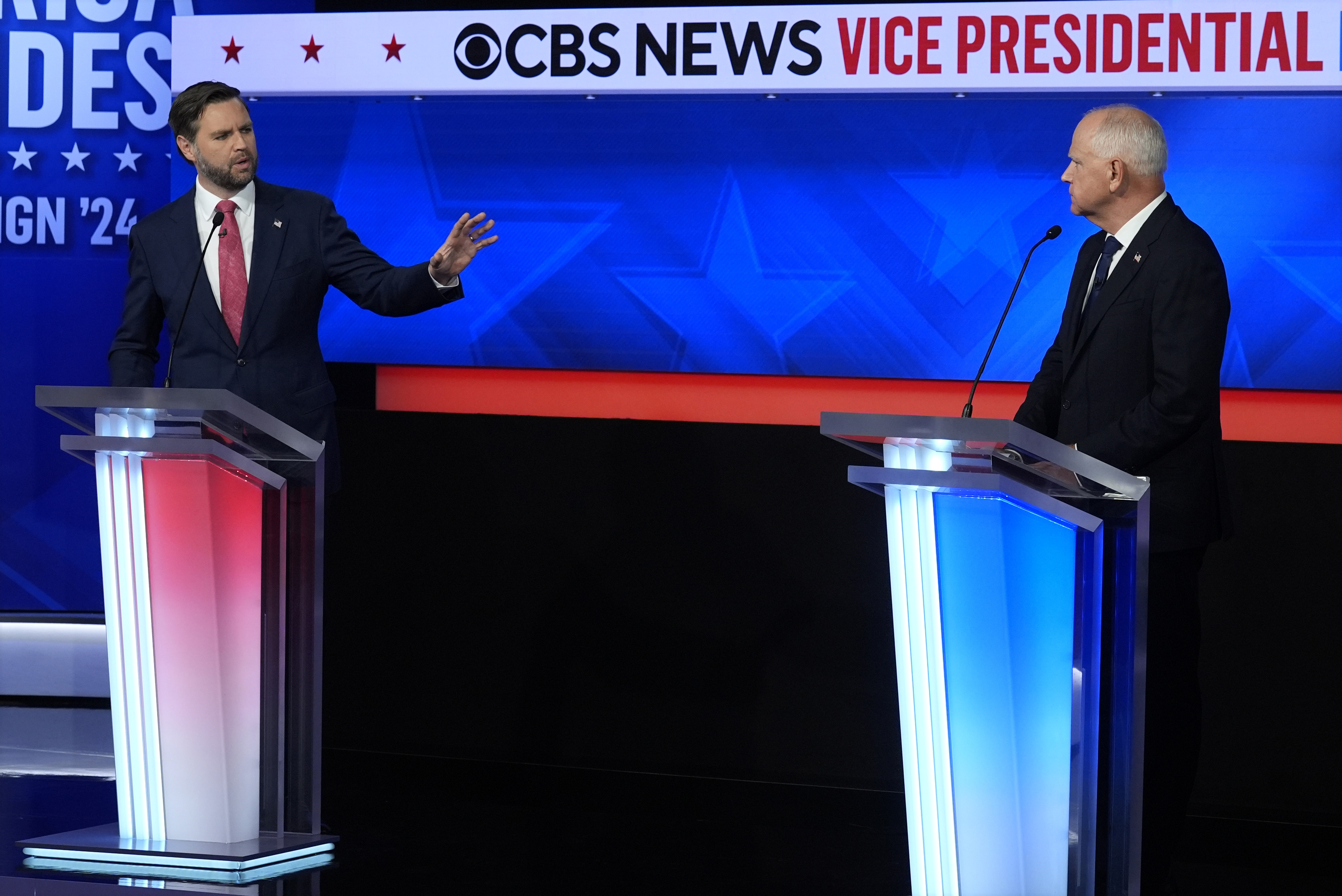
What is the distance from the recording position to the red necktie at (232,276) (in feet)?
10.5

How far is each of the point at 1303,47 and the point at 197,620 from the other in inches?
114

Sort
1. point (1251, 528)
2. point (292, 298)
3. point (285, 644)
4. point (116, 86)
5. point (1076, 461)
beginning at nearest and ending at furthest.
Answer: point (1076, 461)
point (285, 644)
point (292, 298)
point (1251, 528)
point (116, 86)

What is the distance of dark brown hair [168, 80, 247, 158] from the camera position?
3223 millimetres

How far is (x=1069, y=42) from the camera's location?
3.92 metres

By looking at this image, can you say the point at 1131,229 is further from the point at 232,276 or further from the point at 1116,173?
the point at 232,276

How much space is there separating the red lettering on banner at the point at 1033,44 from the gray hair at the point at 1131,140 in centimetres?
122

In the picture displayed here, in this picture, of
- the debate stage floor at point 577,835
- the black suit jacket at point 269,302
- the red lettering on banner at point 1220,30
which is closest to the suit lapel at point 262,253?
the black suit jacket at point 269,302

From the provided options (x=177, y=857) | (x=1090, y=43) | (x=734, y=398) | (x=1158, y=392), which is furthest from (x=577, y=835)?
(x=1090, y=43)

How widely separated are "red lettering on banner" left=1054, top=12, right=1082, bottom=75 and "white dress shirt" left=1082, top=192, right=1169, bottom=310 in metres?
1.22

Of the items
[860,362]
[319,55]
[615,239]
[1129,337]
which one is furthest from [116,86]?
[1129,337]

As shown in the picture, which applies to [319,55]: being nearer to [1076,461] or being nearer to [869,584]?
[869,584]

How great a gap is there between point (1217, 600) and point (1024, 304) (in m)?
0.90

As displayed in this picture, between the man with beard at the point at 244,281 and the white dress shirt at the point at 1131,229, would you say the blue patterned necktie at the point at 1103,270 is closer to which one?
the white dress shirt at the point at 1131,229

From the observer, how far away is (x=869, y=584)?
155 inches
